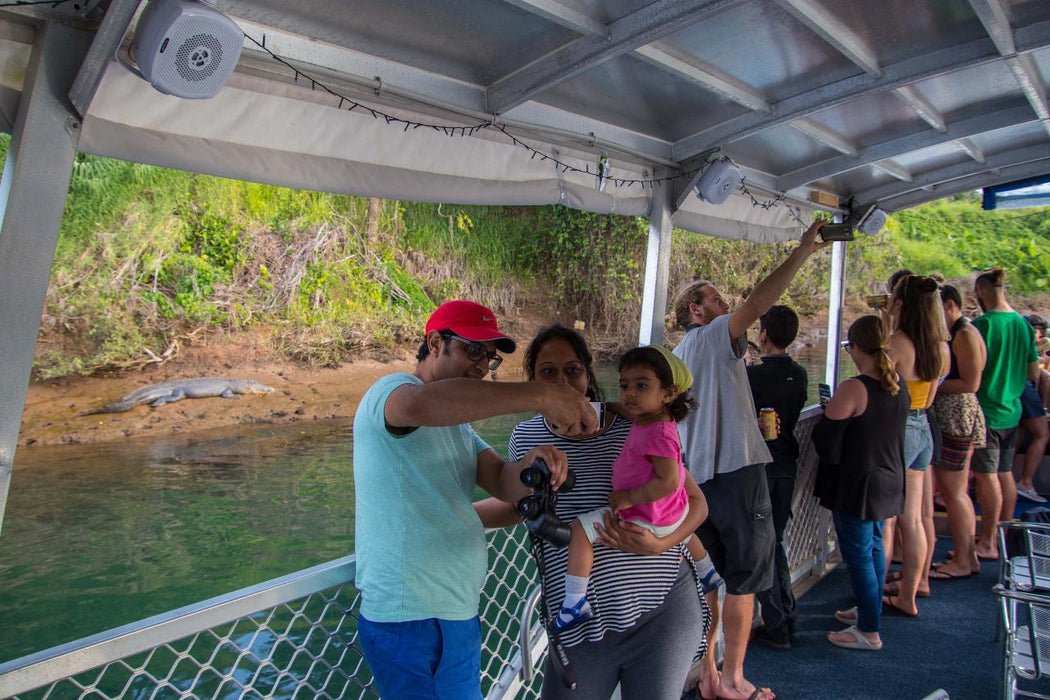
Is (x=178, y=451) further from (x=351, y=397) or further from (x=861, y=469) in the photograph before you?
(x=861, y=469)

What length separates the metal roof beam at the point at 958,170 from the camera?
13.9 ft

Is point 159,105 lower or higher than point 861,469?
higher

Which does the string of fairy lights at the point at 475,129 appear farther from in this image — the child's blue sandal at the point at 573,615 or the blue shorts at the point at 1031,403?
the blue shorts at the point at 1031,403

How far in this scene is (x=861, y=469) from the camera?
3025 millimetres

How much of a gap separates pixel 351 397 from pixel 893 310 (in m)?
9.80

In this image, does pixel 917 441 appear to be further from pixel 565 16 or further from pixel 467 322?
pixel 467 322

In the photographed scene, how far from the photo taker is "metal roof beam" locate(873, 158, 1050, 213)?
14.7 feet

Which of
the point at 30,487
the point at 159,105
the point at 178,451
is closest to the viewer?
the point at 159,105

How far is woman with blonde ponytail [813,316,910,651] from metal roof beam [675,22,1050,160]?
96 cm

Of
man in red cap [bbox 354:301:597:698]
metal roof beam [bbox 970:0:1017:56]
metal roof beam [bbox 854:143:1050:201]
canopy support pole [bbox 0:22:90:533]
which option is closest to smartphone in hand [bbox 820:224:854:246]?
metal roof beam [bbox 970:0:1017:56]

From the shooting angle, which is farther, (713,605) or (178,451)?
(178,451)

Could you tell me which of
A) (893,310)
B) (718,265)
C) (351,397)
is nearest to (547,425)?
(893,310)

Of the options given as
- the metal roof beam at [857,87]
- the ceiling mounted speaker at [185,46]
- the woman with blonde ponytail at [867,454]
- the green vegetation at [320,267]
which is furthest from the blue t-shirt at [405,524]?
the green vegetation at [320,267]

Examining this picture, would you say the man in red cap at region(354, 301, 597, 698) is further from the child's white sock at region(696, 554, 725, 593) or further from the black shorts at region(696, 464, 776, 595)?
the black shorts at region(696, 464, 776, 595)
